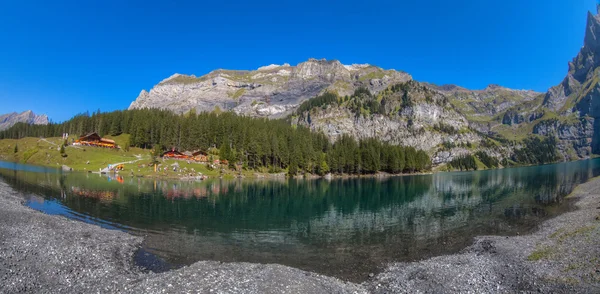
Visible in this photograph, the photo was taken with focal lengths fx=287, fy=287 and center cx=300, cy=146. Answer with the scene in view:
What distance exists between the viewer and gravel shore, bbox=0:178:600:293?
19.8 metres

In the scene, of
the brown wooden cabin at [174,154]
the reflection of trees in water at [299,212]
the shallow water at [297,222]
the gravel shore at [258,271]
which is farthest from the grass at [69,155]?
the gravel shore at [258,271]

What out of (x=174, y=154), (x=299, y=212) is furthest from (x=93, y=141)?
(x=299, y=212)

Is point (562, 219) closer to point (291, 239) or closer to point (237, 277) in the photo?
point (291, 239)

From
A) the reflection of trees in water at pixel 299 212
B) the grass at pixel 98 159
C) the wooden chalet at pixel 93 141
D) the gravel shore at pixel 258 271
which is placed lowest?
the reflection of trees in water at pixel 299 212

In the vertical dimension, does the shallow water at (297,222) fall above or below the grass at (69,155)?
below

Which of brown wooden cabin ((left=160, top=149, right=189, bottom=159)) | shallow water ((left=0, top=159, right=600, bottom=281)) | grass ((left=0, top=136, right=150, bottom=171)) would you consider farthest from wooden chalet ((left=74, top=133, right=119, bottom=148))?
shallow water ((left=0, top=159, right=600, bottom=281))

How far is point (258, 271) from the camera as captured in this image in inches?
953

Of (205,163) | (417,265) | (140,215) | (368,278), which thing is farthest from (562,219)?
(205,163)

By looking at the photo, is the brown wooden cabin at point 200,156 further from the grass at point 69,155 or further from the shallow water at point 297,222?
the shallow water at point 297,222

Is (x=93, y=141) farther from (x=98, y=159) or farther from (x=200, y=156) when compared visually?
(x=200, y=156)

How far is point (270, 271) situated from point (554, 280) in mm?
21878

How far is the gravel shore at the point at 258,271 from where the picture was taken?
19797 mm

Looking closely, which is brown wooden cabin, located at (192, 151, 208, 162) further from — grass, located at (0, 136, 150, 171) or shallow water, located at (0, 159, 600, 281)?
shallow water, located at (0, 159, 600, 281)

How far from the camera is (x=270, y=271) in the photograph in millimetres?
24250
